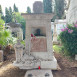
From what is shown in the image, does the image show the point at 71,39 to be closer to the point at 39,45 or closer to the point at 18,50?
the point at 39,45

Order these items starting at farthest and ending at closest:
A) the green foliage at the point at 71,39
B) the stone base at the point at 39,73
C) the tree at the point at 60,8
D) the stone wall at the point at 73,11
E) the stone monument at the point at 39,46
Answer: the tree at the point at 60,8, the stone wall at the point at 73,11, the green foliage at the point at 71,39, the stone monument at the point at 39,46, the stone base at the point at 39,73

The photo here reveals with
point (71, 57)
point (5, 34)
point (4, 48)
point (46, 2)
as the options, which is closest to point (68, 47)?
point (71, 57)

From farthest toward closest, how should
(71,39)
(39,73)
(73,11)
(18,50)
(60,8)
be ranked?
(60,8) < (73,11) < (71,39) < (18,50) < (39,73)

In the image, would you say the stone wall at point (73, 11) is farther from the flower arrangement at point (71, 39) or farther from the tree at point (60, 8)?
the tree at point (60, 8)

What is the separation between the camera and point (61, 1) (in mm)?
18953

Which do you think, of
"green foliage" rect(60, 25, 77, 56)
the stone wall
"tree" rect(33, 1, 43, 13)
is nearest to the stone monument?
"tree" rect(33, 1, 43, 13)

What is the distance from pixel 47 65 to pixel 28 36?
4.17ft

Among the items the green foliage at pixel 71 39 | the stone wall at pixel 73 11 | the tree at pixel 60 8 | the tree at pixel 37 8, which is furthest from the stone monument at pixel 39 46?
the tree at pixel 60 8

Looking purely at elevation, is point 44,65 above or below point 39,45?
below

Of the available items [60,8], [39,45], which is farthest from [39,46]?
[60,8]

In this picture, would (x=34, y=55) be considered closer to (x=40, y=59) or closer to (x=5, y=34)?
(x=40, y=59)

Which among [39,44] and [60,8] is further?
[60,8]

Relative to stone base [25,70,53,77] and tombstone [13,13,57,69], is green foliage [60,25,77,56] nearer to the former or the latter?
tombstone [13,13,57,69]

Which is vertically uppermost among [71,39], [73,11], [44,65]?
[73,11]
